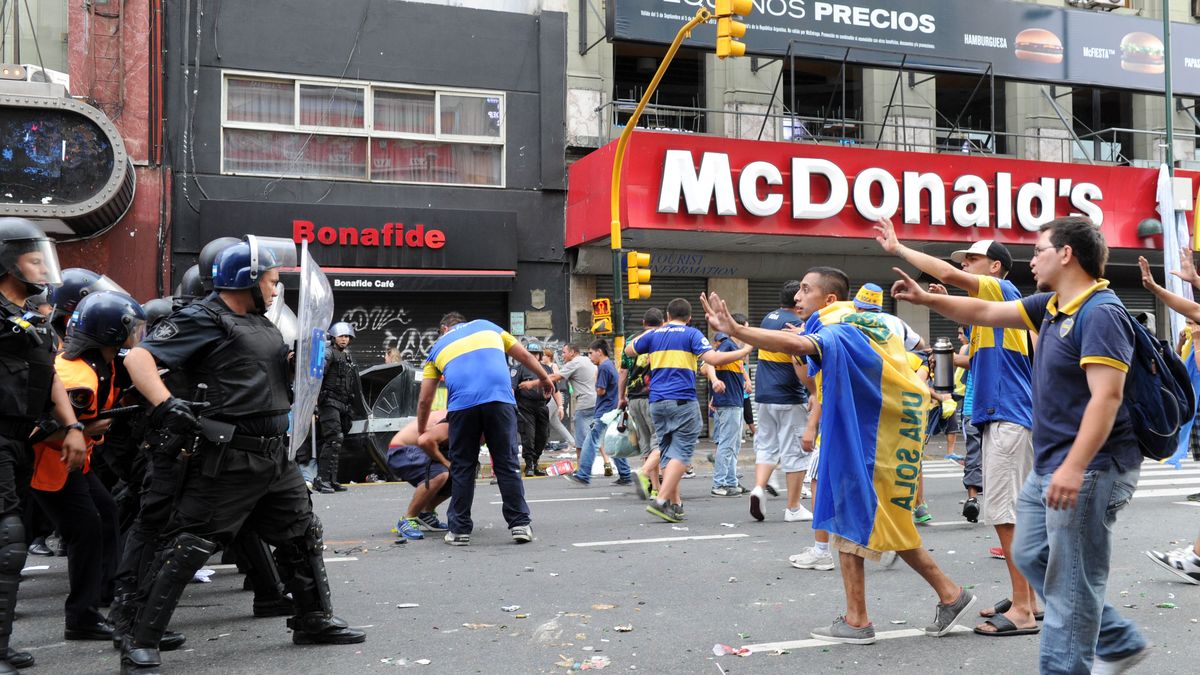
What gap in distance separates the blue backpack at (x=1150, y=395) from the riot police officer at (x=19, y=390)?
4369 millimetres

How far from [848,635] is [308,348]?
2.87 metres

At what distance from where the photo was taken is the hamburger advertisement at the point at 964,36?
1955 centimetres

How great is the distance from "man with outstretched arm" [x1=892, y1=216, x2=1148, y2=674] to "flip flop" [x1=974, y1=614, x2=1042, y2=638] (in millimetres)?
1238

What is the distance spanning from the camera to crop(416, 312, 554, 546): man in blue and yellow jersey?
8.14 meters

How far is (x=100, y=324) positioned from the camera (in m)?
5.56

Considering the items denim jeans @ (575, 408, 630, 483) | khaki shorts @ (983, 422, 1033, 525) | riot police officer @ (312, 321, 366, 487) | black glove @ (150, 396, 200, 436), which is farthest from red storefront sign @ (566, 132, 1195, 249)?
black glove @ (150, 396, 200, 436)

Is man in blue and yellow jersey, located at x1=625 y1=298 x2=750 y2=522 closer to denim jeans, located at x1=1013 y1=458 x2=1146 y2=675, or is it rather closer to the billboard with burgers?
denim jeans, located at x1=1013 y1=458 x2=1146 y2=675

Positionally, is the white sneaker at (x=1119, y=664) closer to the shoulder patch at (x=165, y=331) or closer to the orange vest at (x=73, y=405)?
the shoulder patch at (x=165, y=331)

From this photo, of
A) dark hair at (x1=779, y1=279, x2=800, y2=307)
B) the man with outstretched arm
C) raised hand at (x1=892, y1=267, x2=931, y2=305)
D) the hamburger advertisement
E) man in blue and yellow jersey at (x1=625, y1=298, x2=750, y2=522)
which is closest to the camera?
the man with outstretched arm

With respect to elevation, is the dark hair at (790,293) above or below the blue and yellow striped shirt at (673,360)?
above

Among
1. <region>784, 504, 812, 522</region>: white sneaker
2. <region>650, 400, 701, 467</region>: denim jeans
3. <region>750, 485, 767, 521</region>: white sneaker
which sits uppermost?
<region>650, 400, 701, 467</region>: denim jeans

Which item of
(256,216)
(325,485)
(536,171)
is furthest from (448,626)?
(536,171)

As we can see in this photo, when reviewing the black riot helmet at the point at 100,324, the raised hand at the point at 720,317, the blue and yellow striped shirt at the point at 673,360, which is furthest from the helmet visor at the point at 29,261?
the blue and yellow striped shirt at the point at 673,360

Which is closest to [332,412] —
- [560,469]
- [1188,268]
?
[560,469]
